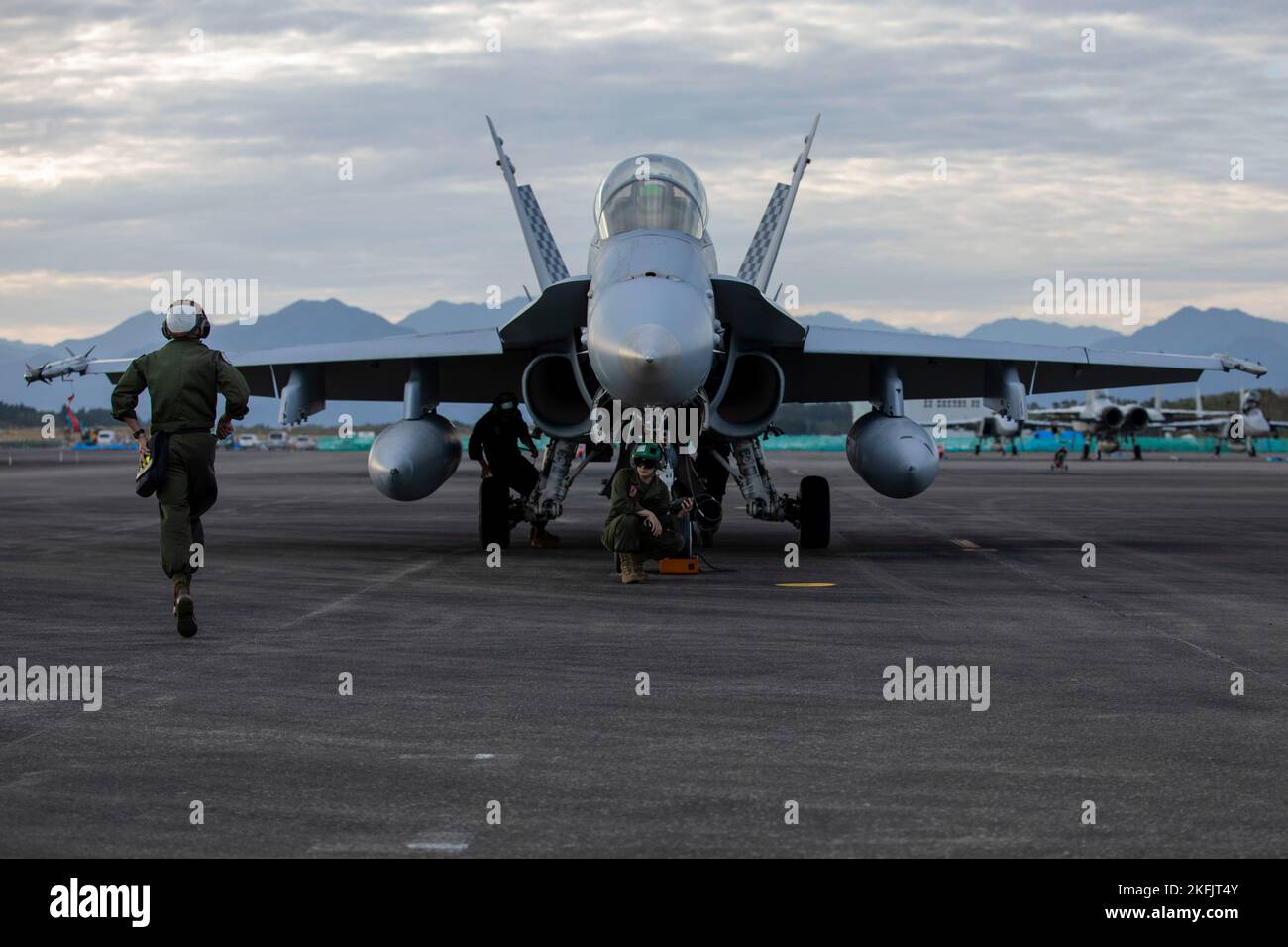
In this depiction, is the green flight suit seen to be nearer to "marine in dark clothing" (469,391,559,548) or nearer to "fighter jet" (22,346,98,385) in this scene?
"marine in dark clothing" (469,391,559,548)

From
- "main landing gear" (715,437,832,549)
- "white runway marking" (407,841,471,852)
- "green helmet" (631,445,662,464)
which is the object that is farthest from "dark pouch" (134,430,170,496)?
"main landing gear" (715,437,832,549)

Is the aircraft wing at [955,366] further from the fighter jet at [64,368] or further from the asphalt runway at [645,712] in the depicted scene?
the fighter jet at [64,368]

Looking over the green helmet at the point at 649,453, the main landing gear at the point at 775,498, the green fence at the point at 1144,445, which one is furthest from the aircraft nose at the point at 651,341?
the green fence at the point at 1144,445

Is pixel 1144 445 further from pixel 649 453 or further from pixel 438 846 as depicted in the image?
pixel 438 846

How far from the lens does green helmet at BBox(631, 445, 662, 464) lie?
1285cm

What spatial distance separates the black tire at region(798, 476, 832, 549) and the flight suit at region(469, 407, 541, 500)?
295cm

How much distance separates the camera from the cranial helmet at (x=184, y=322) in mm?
9789

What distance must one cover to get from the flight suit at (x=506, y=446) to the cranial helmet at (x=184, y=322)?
6.96 m

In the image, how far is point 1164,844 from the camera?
4336 mm

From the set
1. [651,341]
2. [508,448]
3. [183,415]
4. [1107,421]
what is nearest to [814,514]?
[508,448]

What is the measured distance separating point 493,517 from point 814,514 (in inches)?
138

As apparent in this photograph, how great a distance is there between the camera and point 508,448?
1688 cm

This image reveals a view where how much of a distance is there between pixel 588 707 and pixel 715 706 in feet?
1.84
